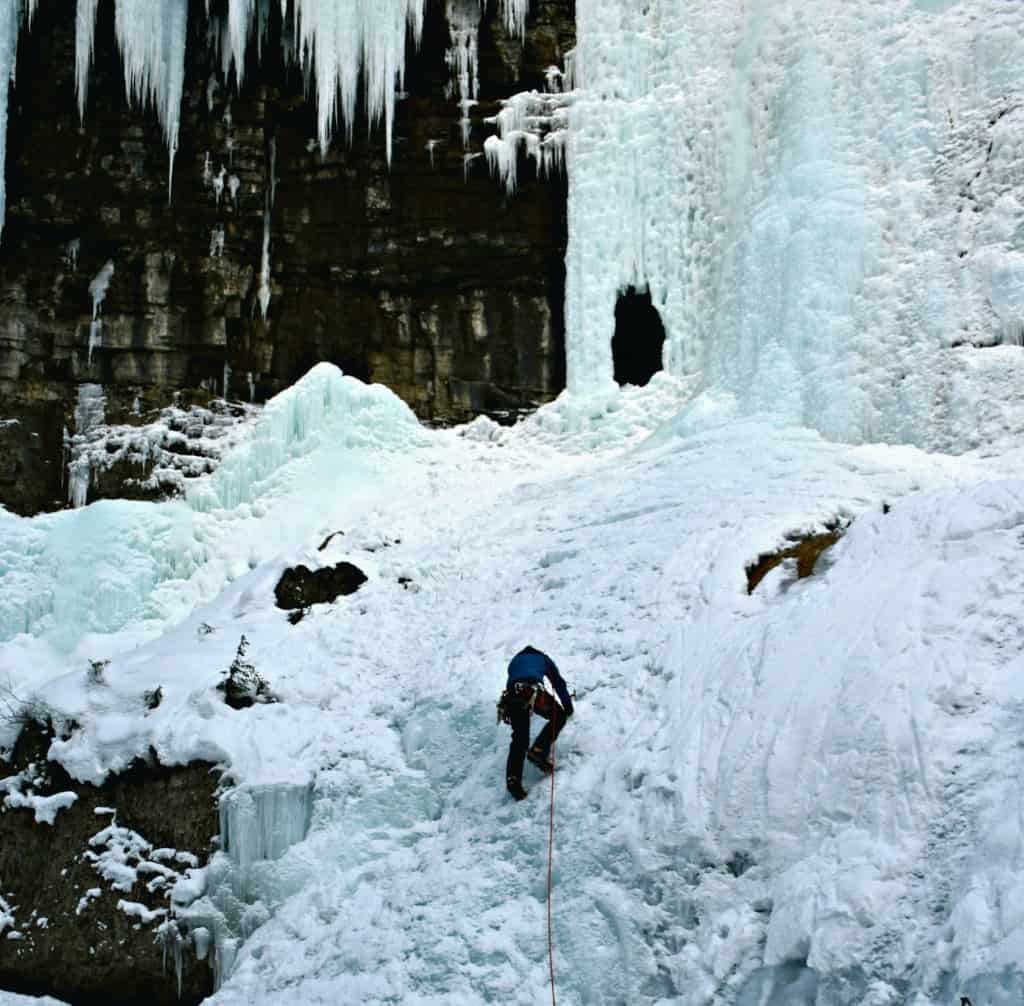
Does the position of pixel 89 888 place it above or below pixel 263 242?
below

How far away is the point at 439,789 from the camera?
29.9ft

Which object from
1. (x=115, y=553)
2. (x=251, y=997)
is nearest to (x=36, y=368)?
(x=115, y=553)

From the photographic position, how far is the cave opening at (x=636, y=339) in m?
17.7

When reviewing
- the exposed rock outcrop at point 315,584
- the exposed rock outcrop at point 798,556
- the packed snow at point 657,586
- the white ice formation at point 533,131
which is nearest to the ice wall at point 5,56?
the packed snow at point 657,586

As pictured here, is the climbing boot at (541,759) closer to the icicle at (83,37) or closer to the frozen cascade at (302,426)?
the frozen cascade at (302,426)

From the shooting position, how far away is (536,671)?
8.34 meters

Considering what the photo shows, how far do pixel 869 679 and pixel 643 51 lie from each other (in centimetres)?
1334

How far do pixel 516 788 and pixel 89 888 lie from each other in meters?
3.40

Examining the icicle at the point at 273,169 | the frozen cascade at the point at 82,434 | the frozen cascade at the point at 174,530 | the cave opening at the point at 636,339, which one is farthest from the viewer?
the icicle at the point at 273,169

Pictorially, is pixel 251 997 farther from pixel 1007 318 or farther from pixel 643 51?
pixel 643 51

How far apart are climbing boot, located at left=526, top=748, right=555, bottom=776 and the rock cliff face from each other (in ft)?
34.2

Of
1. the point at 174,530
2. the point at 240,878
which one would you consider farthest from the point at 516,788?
the point at 174,530

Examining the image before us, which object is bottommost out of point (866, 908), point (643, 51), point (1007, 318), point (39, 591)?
point (866, 908)

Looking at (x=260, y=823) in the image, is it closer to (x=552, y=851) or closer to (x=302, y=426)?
(x=552, y=851)
